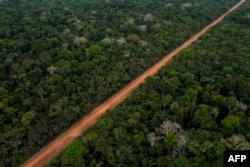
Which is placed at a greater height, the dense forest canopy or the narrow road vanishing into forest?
the dense forest canopy

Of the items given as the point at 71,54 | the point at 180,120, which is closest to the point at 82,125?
the point at 180,120

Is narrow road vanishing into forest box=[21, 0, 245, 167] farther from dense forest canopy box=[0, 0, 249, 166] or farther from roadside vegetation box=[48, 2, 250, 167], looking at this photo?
roadside vegetation box=[48, 2, 250, 167]

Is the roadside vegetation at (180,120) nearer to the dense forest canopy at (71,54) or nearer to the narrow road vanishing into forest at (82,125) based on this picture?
the dense forest canopy at (71,54)

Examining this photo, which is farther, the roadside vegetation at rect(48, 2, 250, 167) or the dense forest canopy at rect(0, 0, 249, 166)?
the dense forest canopy at rect(0, 0, 249, 166)

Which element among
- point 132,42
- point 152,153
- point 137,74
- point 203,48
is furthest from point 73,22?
point 152,153

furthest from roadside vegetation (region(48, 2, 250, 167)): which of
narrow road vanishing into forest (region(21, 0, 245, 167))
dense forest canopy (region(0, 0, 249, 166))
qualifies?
narrow road vanishing into forest (region(21, 0, 245, 167))

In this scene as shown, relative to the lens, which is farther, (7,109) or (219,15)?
(219,15)

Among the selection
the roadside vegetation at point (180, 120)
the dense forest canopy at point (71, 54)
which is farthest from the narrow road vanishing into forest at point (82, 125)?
the roadside vegetation at point (180, 120)

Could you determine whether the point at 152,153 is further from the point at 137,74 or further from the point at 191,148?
the point at 137,74
